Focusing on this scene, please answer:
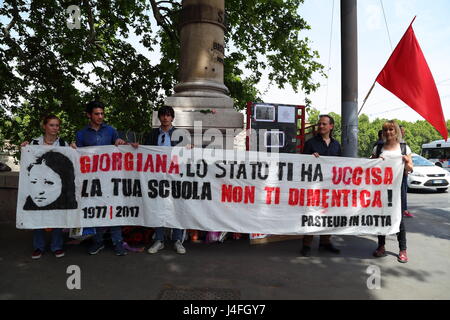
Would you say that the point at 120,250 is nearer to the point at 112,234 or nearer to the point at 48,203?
the point at 112,234

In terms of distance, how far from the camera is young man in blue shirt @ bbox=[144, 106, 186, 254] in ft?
14.5

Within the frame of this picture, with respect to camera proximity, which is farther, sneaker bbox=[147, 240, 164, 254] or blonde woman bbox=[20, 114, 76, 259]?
sneaker bbox=[147, 240, 164, 254]

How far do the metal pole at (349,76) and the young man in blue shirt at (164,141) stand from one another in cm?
324

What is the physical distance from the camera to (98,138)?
14.7ft

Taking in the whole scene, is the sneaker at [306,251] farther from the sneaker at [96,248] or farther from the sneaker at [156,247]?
the sneaker at [96,248]

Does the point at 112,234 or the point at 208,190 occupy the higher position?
the point at 208,190

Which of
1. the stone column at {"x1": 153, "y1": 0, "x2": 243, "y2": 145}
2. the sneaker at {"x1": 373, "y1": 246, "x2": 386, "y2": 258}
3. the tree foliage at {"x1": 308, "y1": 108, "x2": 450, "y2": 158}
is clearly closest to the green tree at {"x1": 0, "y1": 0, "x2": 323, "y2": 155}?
the stone column at {"x1": 153, "y1": 0, "x2": 243, "y2": 145}

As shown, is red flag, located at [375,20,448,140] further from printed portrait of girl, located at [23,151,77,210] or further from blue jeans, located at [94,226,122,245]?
printed portrait of girl, located at [23,151,77,210]

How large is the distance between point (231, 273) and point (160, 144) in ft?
6.88

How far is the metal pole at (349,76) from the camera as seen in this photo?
5777 mm

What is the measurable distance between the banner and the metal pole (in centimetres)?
132

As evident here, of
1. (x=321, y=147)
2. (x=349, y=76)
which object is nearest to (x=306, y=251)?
(x=321, y=147)
